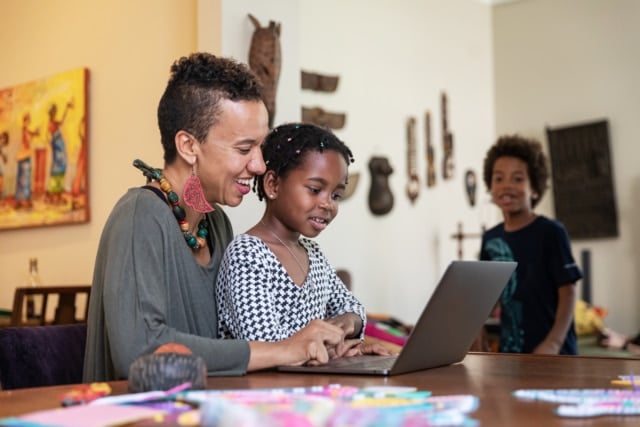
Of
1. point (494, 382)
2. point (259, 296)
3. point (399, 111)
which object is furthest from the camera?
point (399, 111)

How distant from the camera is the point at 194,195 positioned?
1.69 metres

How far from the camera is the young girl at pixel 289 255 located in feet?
5.37

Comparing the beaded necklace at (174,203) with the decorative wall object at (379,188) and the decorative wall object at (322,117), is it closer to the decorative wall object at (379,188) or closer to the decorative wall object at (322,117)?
the decorative wall object at (322,117)

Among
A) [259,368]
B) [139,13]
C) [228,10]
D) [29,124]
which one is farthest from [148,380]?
[29,124]

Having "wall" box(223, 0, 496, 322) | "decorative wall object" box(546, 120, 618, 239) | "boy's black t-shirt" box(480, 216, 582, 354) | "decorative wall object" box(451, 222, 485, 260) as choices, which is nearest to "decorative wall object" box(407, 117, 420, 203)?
"wall" box(223, 0, 496, 322)

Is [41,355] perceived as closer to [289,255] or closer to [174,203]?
[174,203]

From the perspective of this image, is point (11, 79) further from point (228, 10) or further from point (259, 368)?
point (259, 368)

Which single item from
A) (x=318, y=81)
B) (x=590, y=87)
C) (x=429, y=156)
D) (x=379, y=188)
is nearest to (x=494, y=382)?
(x=318, y=81)

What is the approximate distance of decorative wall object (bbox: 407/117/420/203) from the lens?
19.8 feet

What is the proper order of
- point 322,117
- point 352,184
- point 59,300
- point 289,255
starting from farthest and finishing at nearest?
1. point 352,184
2. point 322,117
3. point 59,300
4. point 289,255

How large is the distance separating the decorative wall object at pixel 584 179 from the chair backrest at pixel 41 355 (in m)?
5.30

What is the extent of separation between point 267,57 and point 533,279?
57.6 inches

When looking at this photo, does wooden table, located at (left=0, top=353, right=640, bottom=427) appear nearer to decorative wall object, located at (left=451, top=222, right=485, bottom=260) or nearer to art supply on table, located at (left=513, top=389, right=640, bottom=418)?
art supply on table, located at (left=513, top=389, right=640, bottom=418)

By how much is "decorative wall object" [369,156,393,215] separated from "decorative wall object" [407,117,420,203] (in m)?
0.32
